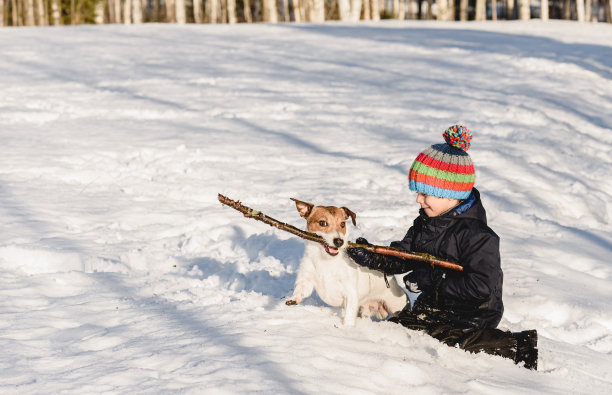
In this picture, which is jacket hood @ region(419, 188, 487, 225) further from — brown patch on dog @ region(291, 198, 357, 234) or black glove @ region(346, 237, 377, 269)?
brown patch on dog @ region(291, 198, 357, 234)

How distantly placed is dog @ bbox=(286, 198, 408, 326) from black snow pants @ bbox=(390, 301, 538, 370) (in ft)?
1.20

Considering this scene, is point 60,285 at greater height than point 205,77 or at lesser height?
lesser

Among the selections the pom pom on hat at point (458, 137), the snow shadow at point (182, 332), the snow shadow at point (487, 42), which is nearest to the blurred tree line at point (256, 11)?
the snow shadow at point (487, 42)

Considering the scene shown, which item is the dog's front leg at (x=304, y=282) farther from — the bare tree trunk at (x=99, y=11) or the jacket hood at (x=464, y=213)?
the bare tree trunk at (x=99, y=11)

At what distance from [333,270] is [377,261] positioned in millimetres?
339

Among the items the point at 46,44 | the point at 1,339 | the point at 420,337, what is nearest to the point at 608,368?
the point at 420,337

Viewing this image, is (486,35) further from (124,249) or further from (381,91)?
(124,249)

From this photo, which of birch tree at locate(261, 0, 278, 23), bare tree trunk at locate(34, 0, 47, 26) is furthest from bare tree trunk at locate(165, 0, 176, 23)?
bare tree trunk at locate(34, 0, 47, 26)

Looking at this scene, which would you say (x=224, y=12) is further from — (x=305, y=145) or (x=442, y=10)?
(x=305, y=145)

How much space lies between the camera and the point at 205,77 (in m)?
15.3

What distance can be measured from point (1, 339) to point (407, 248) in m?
2.85

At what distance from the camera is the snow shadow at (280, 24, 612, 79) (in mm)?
17469

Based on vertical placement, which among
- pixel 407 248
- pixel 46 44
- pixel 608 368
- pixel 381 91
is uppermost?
pixel 46 44

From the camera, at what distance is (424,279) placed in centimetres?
469
